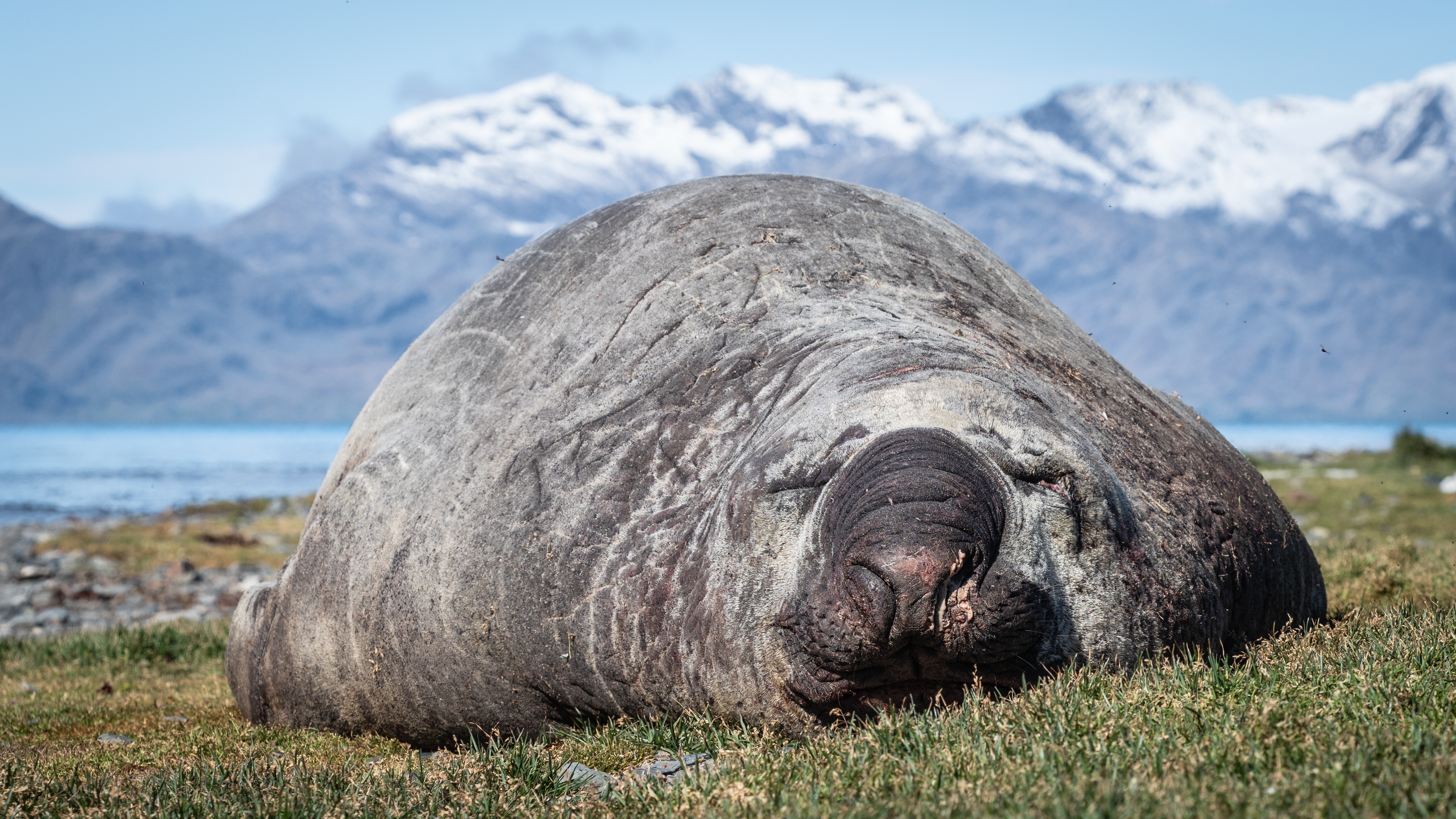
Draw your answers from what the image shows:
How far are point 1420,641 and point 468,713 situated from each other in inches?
144

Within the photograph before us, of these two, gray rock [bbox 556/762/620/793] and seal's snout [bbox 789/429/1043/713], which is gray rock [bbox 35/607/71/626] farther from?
seal's snout [bbox 789/429/1043/713]

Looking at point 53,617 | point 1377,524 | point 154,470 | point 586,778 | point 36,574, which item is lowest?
point 154,470

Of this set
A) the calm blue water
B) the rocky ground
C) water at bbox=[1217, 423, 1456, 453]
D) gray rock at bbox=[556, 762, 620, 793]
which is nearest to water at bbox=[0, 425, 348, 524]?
the calm blue water

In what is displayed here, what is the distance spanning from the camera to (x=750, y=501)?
3.77m

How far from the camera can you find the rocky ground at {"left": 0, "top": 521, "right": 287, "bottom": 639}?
12094mm

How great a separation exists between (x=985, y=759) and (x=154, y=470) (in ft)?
270

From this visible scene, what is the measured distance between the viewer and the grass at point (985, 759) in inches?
103

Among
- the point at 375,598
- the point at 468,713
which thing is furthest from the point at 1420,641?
the point at 375,598

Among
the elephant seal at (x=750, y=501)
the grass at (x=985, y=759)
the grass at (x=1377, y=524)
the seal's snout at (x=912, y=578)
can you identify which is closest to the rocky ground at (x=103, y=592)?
the elephant seal at (x=750, y=501)

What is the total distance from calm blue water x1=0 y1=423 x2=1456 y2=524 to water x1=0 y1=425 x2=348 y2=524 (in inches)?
5.5

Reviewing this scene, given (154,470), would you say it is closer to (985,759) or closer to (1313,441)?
(985,759)

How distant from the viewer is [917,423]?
12.0ft

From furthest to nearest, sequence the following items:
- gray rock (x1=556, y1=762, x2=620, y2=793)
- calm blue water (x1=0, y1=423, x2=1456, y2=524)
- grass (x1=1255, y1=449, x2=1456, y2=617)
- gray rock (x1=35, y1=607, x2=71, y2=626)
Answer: calm blue water (x1=0, y1=423, x2=1456, y2=524), gray rock (x1=35, y1=607, x2=71, y2=626), grass (x1=1255, y1=449, x2=1456, y2=617), gray rock (x1=556, y1=762, x2=620, y2=793)

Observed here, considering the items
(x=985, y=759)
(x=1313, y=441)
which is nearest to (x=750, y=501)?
(x=985, y=759)
